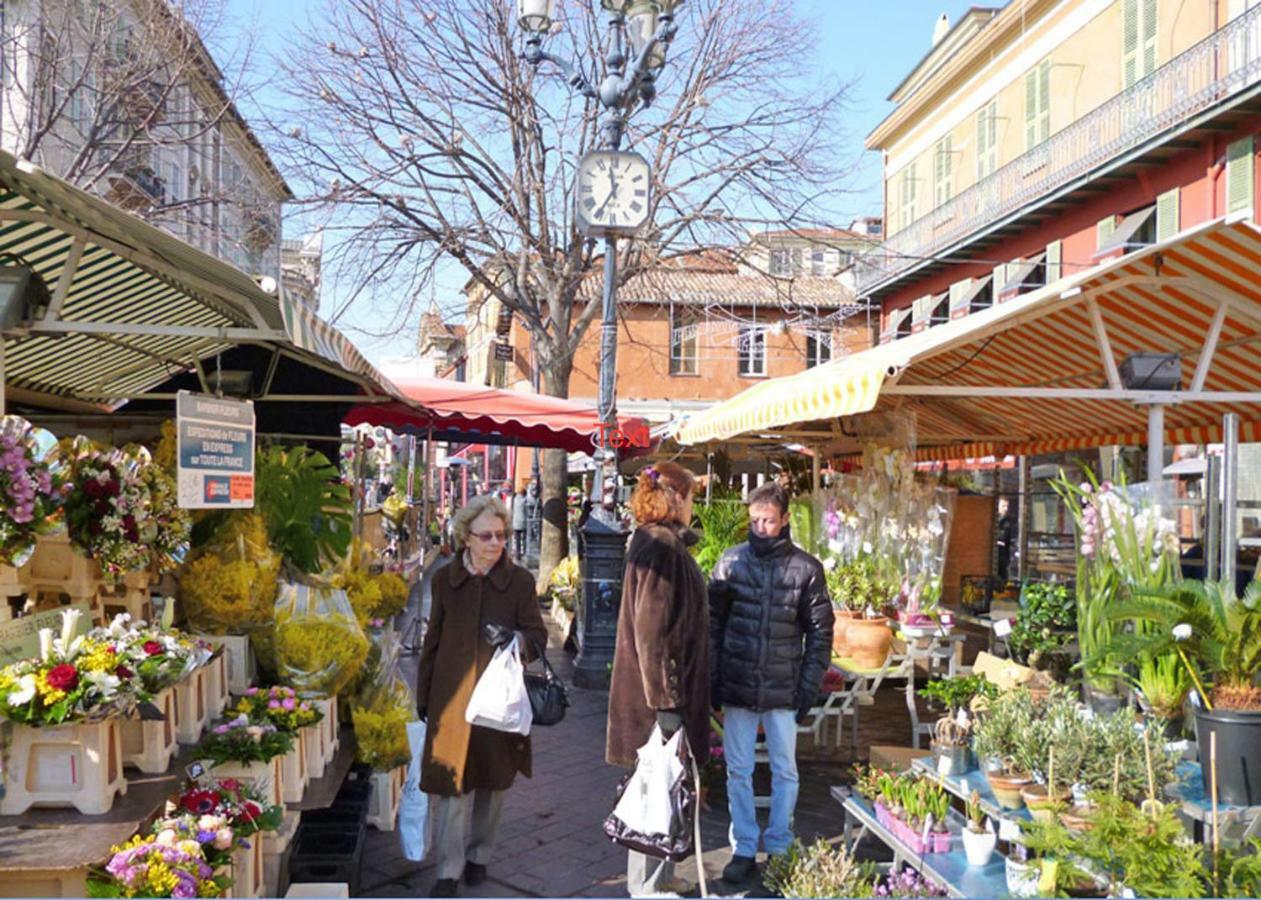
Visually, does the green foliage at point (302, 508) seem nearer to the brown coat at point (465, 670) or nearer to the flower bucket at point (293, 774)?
the brown coat at point (465, 670)

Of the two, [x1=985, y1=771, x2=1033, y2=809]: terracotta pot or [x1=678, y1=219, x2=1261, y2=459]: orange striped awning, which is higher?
[x1=678, y1=219, x2=1261, y2=459]: orange striped awning

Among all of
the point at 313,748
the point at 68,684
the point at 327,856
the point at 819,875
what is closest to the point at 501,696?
the point at 313,748

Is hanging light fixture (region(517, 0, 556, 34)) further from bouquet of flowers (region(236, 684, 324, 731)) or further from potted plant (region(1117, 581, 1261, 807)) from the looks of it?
potted plant (region(1117, 581, 1261, 807))

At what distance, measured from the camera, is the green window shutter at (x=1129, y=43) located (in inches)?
663

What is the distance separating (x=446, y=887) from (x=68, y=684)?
201cm

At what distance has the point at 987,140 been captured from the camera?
72.2ft

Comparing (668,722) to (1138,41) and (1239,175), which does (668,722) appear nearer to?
(1239,175)

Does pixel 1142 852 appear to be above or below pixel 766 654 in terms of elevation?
below

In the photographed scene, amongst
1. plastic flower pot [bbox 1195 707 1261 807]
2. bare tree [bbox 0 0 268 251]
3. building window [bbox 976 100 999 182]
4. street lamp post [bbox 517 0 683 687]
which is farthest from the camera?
building window [bbox 976 100 999 182]

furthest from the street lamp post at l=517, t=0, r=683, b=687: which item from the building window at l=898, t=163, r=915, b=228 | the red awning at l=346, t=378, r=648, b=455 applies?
the building window at l=898, t=163, r=915, b=228

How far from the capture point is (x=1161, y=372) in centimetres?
540

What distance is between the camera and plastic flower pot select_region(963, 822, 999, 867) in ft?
12.9

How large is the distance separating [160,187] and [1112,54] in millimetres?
15936

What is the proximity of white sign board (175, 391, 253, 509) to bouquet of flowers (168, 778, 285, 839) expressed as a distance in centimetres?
93
